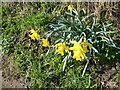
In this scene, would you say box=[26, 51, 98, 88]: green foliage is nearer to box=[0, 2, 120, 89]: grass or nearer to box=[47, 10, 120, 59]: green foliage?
box=[0, 2, 120, 89]: grass

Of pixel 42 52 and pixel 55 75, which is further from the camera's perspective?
pixel 42 52

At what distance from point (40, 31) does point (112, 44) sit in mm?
1067

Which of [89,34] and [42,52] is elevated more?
[89,34]

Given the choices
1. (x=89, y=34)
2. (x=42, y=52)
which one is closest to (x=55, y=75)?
(x=42, y=52)

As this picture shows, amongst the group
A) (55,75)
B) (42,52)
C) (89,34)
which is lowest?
(55,75)

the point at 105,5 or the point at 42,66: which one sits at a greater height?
the point at 105,5

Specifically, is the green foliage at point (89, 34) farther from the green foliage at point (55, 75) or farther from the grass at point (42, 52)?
the green foliage at point (55, 75)

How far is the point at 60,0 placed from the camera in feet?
12.0

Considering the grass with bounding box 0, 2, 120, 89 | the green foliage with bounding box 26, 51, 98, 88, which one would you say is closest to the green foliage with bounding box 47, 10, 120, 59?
the grass with bounding box 0, 2, 120, 89

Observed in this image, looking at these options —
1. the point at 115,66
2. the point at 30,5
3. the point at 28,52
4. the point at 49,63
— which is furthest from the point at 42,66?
the point at 30,5

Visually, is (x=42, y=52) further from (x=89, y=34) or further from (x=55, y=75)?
(x=89, y=34)

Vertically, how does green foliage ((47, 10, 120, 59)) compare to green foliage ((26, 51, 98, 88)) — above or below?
above

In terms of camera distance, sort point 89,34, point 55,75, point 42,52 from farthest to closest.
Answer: point 42,52 → point 89,34 → point 55,75

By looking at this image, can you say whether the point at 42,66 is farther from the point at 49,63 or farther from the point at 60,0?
the point at 60,0
